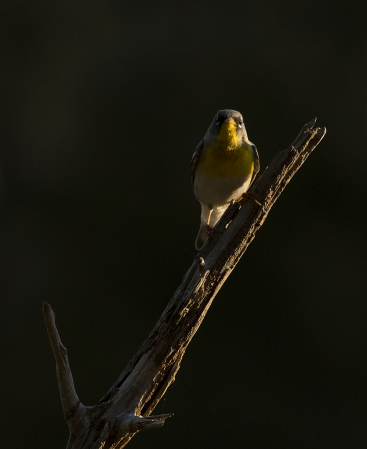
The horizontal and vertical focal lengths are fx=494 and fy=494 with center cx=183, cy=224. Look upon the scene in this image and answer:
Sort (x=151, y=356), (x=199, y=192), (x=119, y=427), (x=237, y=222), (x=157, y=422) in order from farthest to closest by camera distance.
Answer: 1. (x=199, y=192)
2. (x=237, y=222)
3. (x=151, y=356)
4. (x=119, y=427)
5. (x=157, y=422)

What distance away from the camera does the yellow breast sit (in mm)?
2188

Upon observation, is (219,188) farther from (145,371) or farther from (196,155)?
(145,371)

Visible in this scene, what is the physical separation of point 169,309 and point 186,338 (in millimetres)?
102

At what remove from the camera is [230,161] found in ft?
7.20

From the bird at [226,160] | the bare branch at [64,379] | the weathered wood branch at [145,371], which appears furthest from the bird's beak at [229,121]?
the bare branch at [64,379]

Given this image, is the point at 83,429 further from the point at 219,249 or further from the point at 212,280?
the point at 219,249

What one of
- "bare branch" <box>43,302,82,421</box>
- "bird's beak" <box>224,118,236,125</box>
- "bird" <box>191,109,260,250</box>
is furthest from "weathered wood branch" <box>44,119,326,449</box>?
"bird's beak" <box>224,118,236,125</box>

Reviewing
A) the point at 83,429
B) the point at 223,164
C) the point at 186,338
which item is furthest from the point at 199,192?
the point at 83,429

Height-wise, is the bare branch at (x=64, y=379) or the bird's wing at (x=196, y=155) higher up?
the bird's wing at (x=196, y=155)

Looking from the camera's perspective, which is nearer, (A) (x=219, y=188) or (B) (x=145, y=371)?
(B) (x=145, y=371)

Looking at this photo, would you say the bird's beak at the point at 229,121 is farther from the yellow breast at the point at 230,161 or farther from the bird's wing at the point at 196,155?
the bird's wing at the point at 196,155

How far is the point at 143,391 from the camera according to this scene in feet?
4.83

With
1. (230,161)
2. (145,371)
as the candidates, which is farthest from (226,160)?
(145,371)

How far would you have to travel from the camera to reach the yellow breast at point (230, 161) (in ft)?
7.18
